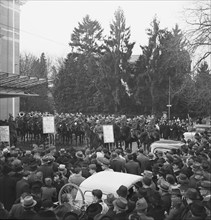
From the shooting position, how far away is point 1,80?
19.4 meters

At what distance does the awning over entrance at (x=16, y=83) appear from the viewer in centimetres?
1897

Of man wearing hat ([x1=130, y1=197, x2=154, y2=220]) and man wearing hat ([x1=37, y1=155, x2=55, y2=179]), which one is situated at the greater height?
man wearing hat ([x1=37, y1=155, x2=55, y2=179])

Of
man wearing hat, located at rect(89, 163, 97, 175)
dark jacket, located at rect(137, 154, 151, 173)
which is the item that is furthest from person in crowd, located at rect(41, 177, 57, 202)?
dark jacket, located at rect(137, 154, 151, 173)

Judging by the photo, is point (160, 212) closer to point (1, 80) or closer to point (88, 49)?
point (1, 80)

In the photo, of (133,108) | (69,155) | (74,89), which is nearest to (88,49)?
(74,89)

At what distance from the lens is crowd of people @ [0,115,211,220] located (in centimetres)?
590

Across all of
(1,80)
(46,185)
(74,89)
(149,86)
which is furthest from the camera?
(74,89)

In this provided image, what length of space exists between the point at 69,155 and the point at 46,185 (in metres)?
4.00

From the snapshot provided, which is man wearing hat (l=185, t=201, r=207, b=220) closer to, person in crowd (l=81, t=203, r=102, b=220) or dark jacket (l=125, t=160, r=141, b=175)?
person in crowd (l=81, t=203, r=102, b=220)

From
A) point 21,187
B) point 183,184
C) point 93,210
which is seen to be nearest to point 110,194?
point 93,210

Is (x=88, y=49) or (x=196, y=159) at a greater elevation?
(x=88, y=49)

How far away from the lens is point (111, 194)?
6.63 metres

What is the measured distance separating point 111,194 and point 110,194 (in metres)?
0.03

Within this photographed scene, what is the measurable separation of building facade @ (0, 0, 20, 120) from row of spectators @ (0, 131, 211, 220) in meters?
27.1
